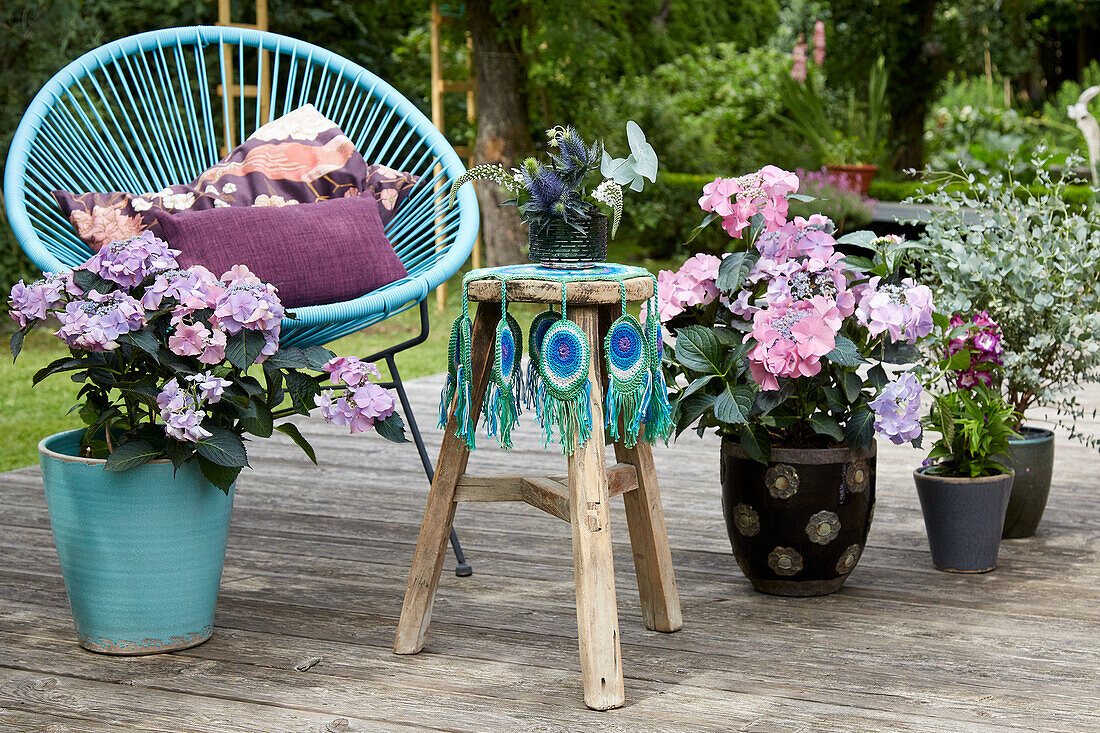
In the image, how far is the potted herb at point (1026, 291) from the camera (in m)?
2.22

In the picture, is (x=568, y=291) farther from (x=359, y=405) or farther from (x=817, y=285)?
(x=817, y=285)

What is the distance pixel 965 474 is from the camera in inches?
85.6

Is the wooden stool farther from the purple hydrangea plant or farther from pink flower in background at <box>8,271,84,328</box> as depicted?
pink flower in background at <box>8,271,84,328</box>

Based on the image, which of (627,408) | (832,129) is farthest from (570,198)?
(832,129)

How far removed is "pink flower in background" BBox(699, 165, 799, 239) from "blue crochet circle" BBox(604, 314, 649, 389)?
333mm

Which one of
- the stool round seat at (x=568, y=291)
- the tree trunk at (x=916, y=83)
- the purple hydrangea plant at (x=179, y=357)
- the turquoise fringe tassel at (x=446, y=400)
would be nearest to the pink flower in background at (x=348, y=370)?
the purple hydrangea plant at (x=179, y=357)

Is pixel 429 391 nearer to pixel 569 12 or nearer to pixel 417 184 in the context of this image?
pixel 417 184

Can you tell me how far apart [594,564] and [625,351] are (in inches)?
11.7

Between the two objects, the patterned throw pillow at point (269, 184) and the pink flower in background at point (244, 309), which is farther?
the patterned throw pillow at point (269, 184)

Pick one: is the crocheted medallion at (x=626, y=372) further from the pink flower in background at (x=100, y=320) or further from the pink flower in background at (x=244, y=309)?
the pink flower in background at (x=100, y=320)

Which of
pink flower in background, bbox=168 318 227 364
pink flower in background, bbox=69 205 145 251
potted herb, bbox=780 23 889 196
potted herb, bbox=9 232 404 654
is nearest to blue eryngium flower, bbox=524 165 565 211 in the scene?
potted herb, bbox=9 232 404 654

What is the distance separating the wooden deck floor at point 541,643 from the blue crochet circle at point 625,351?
0.42 metres

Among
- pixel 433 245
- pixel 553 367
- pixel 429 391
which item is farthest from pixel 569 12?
pixel 553 367

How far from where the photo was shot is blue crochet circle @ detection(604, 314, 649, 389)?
1.66 metres
